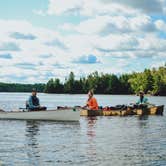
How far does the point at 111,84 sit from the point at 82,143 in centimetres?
15855

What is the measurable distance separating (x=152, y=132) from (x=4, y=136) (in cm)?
944

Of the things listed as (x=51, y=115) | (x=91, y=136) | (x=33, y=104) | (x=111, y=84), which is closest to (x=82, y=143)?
(x=91, y=136)

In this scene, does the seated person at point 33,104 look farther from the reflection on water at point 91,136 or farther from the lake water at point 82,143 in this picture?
the reflection on water at point 91,136

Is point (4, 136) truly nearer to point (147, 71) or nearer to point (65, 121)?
point (65, 121)

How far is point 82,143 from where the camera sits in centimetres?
2459

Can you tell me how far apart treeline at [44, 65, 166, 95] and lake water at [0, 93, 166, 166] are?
128264mm

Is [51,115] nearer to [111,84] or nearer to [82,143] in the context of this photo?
[82,143]

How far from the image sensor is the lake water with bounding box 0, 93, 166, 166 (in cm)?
1955

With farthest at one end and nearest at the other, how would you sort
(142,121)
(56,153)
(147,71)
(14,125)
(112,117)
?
(147,71), (112,117), (142,121), (14,125), (56,153)

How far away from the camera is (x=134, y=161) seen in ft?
63.6

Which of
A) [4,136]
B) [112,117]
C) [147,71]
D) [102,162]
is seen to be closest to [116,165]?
[102,162]

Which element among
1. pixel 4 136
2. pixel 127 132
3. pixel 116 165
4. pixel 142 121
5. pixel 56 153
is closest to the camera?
pixel 116 165

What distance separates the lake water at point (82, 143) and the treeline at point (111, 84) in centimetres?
12826

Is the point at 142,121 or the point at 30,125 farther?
the point at 142,121
